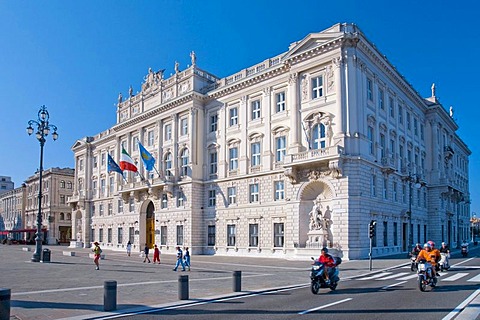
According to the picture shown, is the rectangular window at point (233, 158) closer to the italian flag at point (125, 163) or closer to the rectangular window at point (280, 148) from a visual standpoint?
the rectangular window at point (280, 148)

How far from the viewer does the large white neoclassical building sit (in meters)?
35.0

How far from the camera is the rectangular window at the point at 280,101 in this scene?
41344 millimetres

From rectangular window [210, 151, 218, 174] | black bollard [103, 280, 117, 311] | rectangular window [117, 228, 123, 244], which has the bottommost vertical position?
rectangular window [117, 228, 123, 244]

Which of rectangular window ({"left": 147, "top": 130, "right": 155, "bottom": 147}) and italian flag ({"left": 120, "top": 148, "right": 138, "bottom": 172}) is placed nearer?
italian flag ({"left": 120, "top": 148, "right": 138, "bottom": 172})

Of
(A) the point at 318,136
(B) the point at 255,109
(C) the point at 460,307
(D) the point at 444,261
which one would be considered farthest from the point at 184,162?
(C) the point at 460,307

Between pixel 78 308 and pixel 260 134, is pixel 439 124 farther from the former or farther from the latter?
pixel 78 308

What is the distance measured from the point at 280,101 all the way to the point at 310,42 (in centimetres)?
655

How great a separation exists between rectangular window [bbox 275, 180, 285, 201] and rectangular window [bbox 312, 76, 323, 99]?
8.35 m

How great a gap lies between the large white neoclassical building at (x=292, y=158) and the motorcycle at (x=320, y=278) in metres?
17.5

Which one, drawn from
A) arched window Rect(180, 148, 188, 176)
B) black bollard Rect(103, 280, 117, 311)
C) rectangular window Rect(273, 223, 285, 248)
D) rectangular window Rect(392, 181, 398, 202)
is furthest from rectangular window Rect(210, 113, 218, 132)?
black bollard Rect(103, 280, 117, 311)

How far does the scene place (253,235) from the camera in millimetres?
42562

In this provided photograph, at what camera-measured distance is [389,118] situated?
4178cm

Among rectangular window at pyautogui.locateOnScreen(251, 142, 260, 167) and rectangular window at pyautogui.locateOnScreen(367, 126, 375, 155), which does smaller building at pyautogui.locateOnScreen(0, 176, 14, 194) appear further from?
rectangular window at pyautogui.locateOnScreen(367, 126, 375, 155)

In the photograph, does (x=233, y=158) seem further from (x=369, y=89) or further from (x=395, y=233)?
(x=395, y=233)
